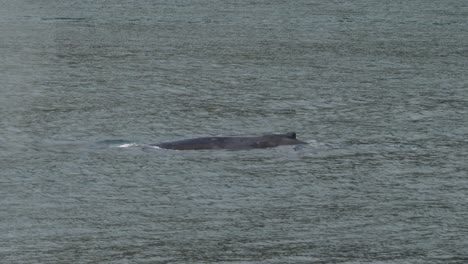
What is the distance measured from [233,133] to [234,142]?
896mm

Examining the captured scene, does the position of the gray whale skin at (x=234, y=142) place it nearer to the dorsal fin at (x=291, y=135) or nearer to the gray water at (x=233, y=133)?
the dorsal fin at (x=291, y=135)

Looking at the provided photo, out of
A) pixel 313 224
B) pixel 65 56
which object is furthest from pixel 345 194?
pixel 65 56

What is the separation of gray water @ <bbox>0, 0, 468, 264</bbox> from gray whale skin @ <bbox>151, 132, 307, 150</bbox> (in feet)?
0.73

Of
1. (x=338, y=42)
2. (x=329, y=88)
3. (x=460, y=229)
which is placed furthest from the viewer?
(x=338, y=42)

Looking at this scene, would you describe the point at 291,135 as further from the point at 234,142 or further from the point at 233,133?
the point at 233,133

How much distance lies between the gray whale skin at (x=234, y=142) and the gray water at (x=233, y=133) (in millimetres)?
222

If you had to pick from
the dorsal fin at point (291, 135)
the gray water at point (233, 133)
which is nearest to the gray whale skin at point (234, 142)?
the dorsal fin at point (291, 135)

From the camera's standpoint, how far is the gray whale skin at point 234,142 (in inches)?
598

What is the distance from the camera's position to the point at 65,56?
2325cm

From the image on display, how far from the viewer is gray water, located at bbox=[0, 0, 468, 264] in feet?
37.0

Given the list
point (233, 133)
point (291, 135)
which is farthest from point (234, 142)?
point (233, 133)

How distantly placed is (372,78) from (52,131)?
6688 millimetres

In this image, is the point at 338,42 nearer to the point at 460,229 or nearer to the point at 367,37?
the point at 367,37

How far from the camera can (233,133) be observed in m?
16.2
